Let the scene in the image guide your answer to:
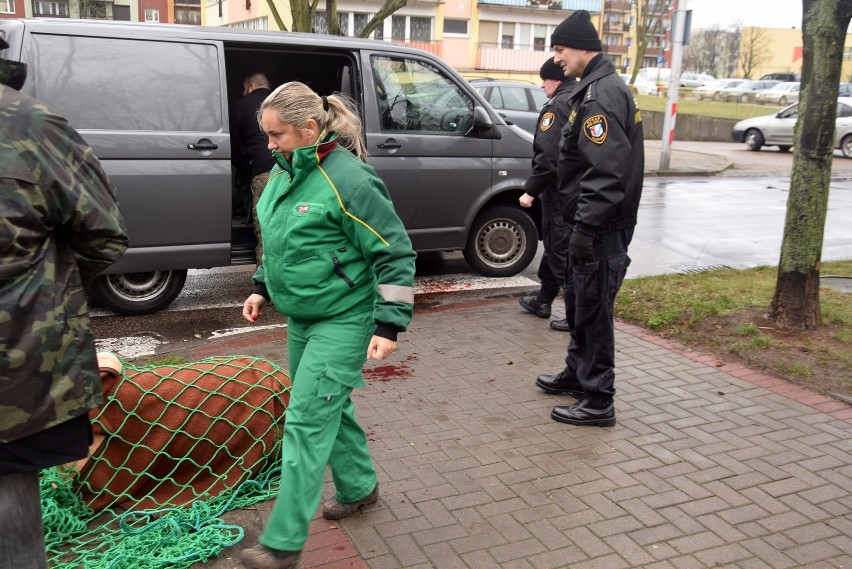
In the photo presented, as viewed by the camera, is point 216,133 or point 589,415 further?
point 216,133

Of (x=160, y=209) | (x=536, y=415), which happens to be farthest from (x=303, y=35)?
(x=536, y=415)

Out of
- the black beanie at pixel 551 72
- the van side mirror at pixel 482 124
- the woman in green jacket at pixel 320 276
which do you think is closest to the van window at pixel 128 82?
the van side mirror at pixel 482 124

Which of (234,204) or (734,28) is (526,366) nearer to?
(234,204)

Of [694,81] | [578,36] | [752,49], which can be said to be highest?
[752,49]

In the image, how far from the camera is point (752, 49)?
76812 mm

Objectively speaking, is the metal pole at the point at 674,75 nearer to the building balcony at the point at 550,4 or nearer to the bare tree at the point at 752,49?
the building balcony at the point at 550,4

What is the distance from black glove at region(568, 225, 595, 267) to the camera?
4219 mm

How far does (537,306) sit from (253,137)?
110 inches

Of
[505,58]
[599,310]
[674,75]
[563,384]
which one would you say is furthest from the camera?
[505,58]

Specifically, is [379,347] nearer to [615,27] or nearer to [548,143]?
[548,143]

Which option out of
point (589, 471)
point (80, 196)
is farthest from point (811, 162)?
point (80, 196)

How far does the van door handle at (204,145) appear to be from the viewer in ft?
20.6

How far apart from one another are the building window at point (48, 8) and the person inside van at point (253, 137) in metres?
53.1

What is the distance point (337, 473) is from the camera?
340 cm
